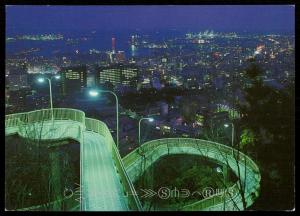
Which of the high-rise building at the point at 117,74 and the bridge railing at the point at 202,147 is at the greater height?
the high-rise building at the point at 117,74

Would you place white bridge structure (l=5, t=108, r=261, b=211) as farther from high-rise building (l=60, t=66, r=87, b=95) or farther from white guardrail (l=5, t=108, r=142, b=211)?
high-rise building (l=60, t=66, r=87, b=95)

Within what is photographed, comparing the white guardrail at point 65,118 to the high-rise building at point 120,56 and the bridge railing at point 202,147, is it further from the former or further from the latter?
the high-rise building at point 120,56

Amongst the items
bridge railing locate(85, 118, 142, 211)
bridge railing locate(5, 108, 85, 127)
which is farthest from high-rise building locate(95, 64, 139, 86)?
bridge railing locate(5, 108, 85, 127)

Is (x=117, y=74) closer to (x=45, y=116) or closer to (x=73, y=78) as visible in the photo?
(x=73, y=78)

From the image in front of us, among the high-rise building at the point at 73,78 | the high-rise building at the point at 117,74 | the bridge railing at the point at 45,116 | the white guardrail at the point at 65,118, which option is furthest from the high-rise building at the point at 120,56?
the bridge railing at the point at 45,116

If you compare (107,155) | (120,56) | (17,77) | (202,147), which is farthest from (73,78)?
(202,147)
